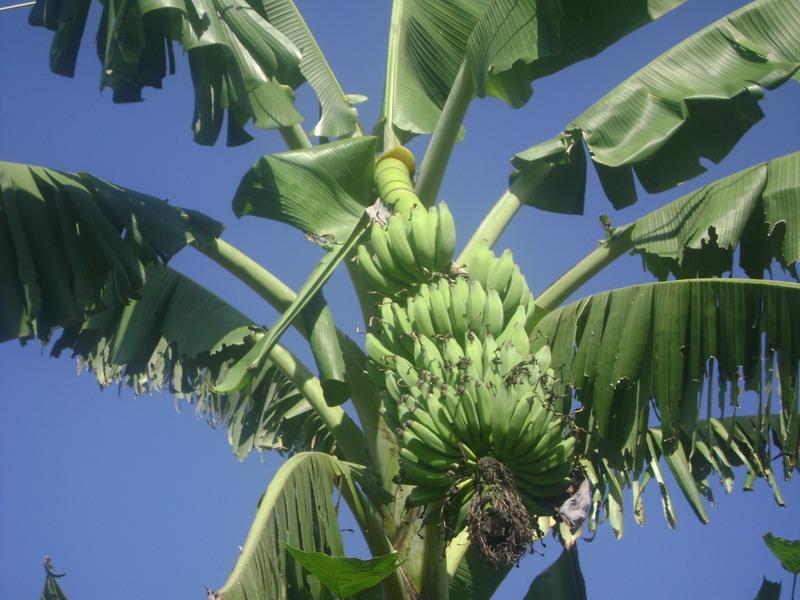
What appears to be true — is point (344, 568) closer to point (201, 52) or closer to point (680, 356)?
point (680, 356)

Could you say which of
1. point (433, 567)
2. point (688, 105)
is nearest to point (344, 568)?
point (433, 567)

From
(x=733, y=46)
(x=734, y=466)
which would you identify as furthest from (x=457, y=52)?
(x=734, y=466)

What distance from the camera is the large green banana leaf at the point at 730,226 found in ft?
10.4

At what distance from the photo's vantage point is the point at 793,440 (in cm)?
299

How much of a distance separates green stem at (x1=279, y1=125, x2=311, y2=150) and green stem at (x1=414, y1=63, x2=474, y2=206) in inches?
21.8

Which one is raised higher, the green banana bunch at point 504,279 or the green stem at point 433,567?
the green banana bunch at point 504,279

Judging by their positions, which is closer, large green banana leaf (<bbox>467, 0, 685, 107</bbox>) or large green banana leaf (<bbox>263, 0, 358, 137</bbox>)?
large green banana leaf (<bbox>467, 0, 685, 107</bbox>)

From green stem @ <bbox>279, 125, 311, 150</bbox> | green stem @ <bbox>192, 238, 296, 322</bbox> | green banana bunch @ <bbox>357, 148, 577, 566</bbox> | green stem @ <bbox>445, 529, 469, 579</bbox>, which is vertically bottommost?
green stem @ <bbox>445, 529, 469, 579</bbox>

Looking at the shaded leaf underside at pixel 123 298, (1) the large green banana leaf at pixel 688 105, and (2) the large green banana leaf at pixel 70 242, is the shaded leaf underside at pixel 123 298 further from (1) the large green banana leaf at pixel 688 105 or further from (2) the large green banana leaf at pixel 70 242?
(1) the large green banana leaf at pixel 688 105

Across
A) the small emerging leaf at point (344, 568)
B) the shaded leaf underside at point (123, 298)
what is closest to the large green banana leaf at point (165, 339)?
the shaded leaf underside at point (123, 298)

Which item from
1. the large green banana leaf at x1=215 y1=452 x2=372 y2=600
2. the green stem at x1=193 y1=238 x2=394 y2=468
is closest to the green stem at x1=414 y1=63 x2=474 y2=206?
the green stem at x1=193 y1=238 x2=394 y2=468

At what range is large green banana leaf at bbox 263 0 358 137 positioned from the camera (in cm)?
411

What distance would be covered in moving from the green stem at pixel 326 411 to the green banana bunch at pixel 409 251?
456mm

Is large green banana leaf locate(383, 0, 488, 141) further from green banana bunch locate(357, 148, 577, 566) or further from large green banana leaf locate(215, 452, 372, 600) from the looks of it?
large green banana leaf locate(215, 452, 372, 600)
